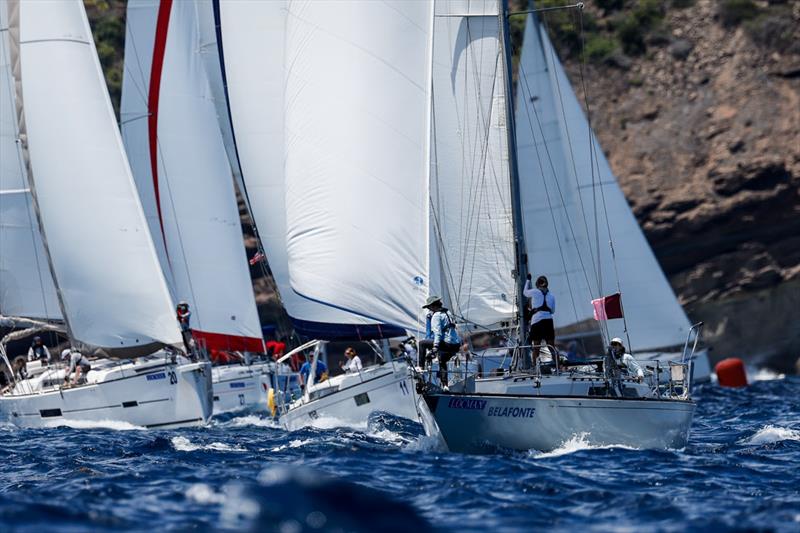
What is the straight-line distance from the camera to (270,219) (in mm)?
25609

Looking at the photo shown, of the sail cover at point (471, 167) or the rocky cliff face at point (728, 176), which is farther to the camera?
the rocky cliff face at point (728, 176)

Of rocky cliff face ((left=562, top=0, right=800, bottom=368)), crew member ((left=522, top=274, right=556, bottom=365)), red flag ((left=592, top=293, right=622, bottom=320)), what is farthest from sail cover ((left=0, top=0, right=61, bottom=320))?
rocky cliff face ((left=562, top=0, right=800, bottom=368))

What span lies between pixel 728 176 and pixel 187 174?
714 inches

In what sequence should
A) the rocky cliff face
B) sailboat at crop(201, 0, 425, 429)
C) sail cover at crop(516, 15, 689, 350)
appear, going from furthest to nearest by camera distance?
1. the rocky cliff face
2. sail cover at crop(516, 15, 689, 350)
3. sailboat at crop(201, 0, 425, 429)

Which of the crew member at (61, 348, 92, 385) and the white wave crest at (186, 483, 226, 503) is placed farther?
the crew member at (61, 348, 92, 385)

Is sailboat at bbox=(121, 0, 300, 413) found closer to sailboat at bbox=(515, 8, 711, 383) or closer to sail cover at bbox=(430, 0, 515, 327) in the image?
sailboat at bbox=(515, 8, 711, 383)

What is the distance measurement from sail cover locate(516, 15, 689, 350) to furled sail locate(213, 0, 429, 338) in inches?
210

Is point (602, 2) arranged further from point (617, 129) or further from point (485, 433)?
point (485, 433)

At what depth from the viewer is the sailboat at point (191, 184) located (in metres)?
28.7

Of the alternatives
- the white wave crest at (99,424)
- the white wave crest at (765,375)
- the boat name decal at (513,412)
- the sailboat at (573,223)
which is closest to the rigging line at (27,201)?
the white wave crest at (99,424)

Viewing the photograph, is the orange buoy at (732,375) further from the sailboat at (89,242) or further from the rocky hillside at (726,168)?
the sailboat at (89,242)

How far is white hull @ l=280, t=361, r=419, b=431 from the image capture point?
813 inches

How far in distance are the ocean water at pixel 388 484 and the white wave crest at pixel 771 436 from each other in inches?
1.1

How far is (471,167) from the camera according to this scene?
62.7 ft
